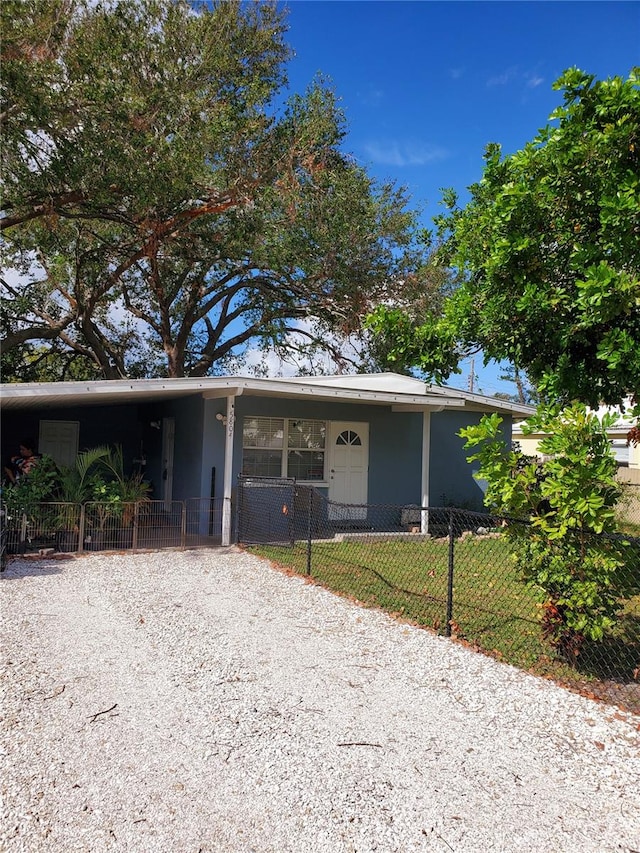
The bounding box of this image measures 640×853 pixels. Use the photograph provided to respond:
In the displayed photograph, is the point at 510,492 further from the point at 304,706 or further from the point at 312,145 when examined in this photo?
the point at 312,145

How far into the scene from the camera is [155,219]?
1352cm

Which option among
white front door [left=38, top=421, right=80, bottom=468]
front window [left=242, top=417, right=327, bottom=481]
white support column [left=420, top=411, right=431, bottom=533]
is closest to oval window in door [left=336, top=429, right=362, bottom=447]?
front window [left=242, top=417, right=327, bottom=481]

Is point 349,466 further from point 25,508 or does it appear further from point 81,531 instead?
point 25,508

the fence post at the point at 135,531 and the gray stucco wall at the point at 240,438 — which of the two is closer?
the fence post at the point at 135,531

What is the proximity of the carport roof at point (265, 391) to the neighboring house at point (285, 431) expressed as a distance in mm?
22

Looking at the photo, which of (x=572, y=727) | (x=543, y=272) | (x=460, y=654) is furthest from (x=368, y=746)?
(x=543, y=272)

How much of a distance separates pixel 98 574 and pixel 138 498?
201 cm

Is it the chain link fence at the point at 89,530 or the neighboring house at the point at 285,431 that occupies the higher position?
the neighboring house at the point at 285,431

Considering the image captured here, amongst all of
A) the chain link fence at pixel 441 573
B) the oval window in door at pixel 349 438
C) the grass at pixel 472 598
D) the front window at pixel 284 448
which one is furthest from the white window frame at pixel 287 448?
the grass at pixel 472 598

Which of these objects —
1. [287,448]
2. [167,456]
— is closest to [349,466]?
[287,448]

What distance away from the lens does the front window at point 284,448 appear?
10820 millimetres

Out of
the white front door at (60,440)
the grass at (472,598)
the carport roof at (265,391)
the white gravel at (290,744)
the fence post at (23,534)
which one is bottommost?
the white gravel at (290,744)

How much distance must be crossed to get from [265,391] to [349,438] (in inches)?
118

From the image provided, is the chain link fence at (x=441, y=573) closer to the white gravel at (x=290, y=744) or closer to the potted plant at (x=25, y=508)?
the white gravel at (x=290, y=744)
